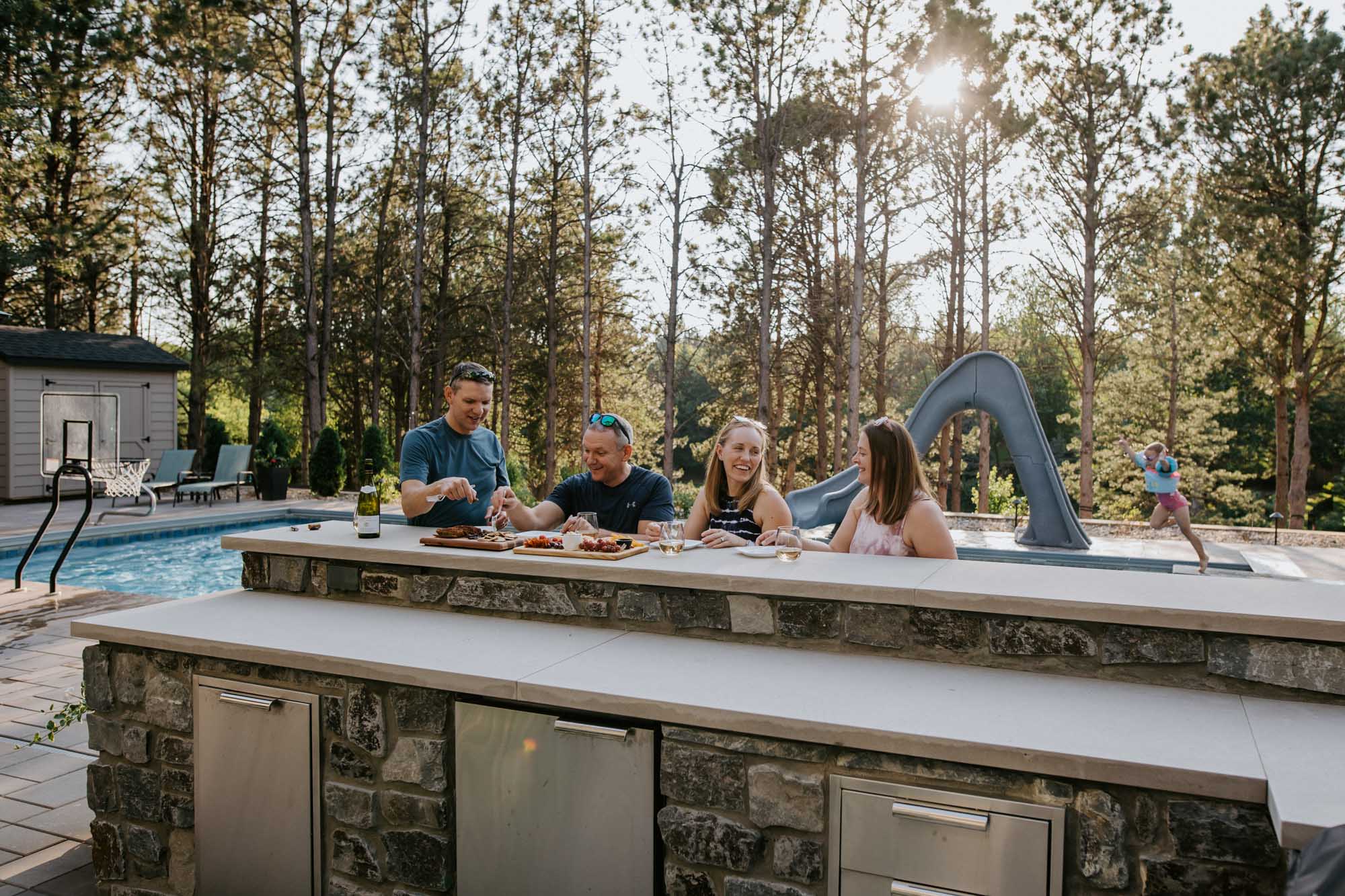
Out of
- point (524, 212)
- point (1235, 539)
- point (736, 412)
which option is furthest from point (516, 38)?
point (1235, 539)

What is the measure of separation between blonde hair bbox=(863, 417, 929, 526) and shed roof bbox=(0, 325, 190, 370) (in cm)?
1517

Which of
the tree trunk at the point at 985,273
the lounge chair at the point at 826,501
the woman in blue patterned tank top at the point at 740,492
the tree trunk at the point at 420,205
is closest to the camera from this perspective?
the woman in blue patterned tank top at the point at 740,492

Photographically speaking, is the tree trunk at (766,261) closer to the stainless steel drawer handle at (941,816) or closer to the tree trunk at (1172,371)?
the tree trunk at (1172,371)

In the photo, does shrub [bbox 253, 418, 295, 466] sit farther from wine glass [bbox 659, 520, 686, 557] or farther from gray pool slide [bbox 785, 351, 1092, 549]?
wine glass [bbox 659, 520, 686, 557]

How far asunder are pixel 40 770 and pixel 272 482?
11.3 meters

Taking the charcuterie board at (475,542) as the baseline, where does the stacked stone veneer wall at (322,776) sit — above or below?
below

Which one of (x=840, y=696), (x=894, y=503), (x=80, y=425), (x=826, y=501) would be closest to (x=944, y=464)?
(x=826, y=501)

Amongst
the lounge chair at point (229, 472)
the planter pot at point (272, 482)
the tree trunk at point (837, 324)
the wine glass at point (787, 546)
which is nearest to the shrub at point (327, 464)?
the planter pot at point (272, 482)

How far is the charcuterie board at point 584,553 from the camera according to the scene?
2699mm

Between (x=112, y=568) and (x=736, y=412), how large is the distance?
13.8 m

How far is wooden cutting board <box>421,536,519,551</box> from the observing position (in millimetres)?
2924

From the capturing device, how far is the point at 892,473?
322 cm

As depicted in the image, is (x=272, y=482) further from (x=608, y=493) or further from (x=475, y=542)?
(x=475, y=542)

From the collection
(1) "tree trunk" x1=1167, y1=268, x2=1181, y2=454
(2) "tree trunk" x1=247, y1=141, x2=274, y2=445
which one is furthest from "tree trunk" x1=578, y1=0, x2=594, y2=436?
(1) "tree trunk" x1=1167, y1=268, x2=1181, y2=454
